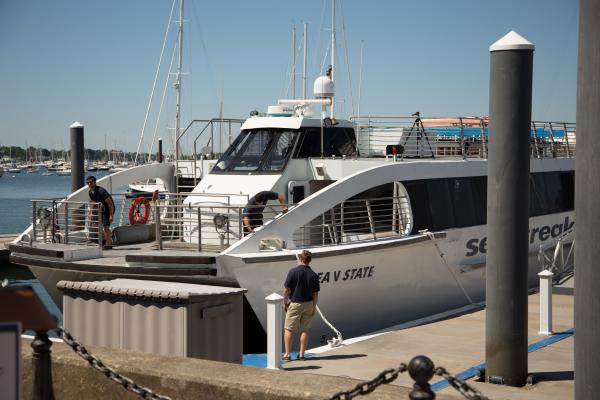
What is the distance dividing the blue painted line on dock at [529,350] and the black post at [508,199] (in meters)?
0.57

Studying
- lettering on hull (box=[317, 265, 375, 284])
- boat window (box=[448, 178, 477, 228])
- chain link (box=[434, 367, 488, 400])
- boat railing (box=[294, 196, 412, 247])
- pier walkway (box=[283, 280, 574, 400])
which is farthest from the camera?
boat window (box=[448, 178, 477, 228])

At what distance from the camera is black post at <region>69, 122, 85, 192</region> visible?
56.6 feet

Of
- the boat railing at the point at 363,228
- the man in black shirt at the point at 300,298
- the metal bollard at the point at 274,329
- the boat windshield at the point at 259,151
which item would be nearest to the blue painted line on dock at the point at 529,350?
the metal bollard at the point at 274,329

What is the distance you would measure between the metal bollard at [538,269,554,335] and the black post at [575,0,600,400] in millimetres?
6139

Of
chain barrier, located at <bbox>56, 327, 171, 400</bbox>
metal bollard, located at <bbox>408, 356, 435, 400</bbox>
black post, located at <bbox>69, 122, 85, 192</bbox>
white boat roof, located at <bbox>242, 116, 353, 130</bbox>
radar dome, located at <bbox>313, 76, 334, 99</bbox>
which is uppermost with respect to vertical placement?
radar dome, located at <bbox>313, 76, 334, 99</bbox>

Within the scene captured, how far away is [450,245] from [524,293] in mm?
5681

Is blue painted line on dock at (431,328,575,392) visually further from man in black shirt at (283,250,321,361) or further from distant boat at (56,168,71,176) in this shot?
distant boat at (56,168,71,176)

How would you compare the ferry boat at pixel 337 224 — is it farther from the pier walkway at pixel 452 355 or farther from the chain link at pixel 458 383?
the chain link at pixel 458 383

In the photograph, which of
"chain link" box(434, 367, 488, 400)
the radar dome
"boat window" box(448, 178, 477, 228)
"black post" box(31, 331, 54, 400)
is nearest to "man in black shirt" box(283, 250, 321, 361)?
"boat window" box(448, 178, 477, 228)

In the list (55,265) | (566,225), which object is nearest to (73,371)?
(55,265)

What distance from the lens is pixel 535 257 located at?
662 inches

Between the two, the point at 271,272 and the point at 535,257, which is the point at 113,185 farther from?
the point at 535,257

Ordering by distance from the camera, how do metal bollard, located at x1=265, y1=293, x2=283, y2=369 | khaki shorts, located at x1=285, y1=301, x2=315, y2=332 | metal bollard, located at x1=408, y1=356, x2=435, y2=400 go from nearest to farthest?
metal bollard, located at x1=408, y1=356, x2=435, y2=400, metal bollard, located at x1=265, y1=293, x2=283, y2=369, khaki shorts, located at x1=285, y1=301, x2=315, y2=332

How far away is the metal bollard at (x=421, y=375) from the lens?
12.1ft
